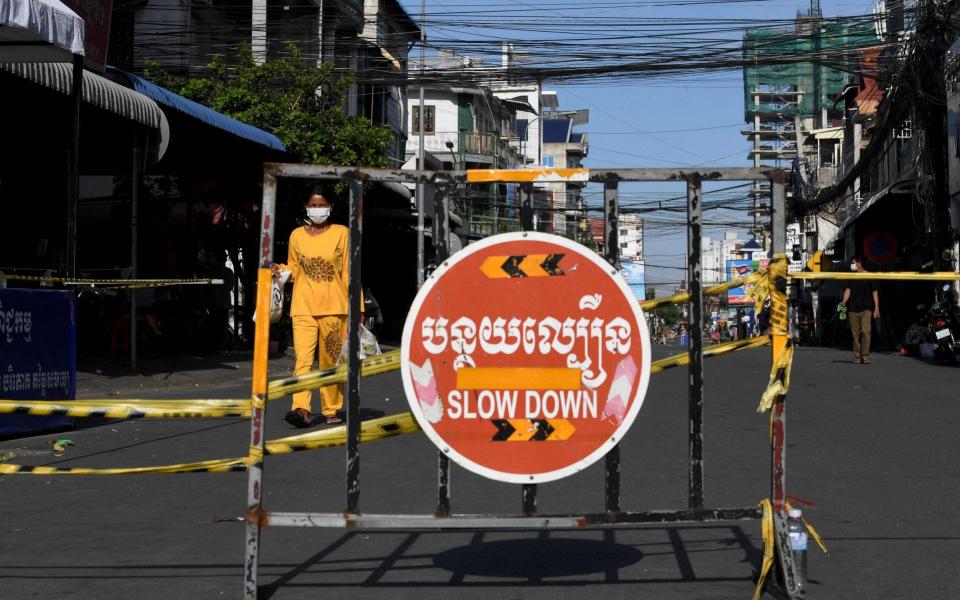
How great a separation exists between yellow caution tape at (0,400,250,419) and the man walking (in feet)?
55.5

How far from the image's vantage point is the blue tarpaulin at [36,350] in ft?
29.3

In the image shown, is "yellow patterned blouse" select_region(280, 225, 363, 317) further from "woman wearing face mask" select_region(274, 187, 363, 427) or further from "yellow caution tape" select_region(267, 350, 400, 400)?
"yellow caution tape" select_region(267, 350, 400, 400)

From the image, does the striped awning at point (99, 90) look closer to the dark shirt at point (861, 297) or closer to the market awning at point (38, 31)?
the market awning at point (38, 31)

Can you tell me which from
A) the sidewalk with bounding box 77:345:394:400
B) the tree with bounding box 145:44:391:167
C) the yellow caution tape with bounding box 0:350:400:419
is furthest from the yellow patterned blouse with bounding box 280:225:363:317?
the tree with bounding box 145:44:391:167

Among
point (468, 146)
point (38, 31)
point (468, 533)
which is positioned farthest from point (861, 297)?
point (468, 146)

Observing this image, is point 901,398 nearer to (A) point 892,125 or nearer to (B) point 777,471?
(B) point 777,471

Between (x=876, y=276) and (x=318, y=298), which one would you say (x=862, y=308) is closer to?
(x=318, y=298)

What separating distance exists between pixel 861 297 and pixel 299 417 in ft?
43.3

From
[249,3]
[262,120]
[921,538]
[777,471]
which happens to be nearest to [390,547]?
[777,471]

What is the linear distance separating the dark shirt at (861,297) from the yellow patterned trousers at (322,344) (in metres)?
12.9

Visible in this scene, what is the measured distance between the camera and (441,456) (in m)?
4.19

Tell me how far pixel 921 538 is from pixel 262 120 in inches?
839

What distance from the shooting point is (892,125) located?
2795 cm

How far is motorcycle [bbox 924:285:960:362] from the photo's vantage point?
19.5 metres
